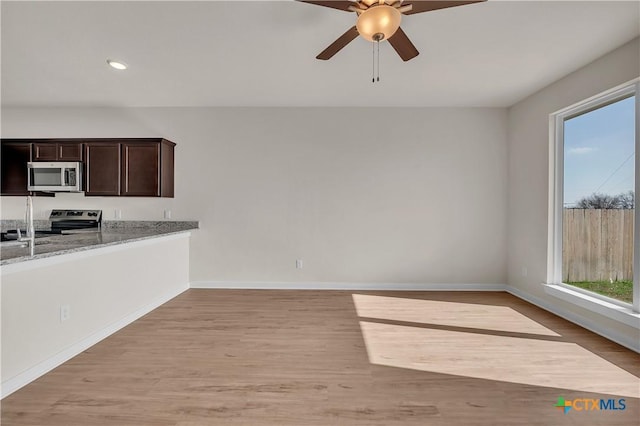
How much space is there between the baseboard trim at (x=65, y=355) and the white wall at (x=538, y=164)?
447cm

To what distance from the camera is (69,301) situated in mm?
2334

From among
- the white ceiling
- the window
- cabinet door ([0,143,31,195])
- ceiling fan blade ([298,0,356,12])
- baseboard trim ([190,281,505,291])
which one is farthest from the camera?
baseboard trim ([190,281,505,291])

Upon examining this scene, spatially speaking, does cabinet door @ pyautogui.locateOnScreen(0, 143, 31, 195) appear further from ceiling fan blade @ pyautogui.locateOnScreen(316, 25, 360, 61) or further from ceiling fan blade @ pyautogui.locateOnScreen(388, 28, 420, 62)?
ceiling fan blade @ pyautogui.locateOnScreen(388, 28, 420, 62)

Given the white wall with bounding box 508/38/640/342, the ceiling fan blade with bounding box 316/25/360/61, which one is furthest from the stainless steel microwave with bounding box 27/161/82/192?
the white wall with bounding box 508/38/640/342

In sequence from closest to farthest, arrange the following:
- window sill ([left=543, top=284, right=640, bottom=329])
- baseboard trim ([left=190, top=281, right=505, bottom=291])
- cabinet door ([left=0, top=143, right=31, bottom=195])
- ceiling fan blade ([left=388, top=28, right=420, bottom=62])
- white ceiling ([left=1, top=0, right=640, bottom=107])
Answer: ceiling fan blade ([left=388, top=28, right=420, bottom=62]), white ceiling ([left=1, top=0, right=640, bottom=107]), window sill ([left=543, top=284, right=640, bottom=329]), cabinet door ([left=0, top=143, right=31, bottom=195]), baseboard trim ([left=190, top=281, right=505, bottom=291])

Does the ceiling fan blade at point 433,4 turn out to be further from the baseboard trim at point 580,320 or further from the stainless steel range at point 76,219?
the stainless steel range at point 76,219

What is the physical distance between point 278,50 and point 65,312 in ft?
8.99

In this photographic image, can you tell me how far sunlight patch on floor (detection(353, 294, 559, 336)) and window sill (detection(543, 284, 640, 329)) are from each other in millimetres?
430

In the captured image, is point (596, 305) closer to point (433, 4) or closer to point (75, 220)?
point (433, 4)

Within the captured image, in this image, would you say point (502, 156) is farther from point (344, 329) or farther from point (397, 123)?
point (344, 329)

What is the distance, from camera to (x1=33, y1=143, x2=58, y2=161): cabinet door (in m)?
4.10

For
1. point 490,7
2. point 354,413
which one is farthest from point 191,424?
point 490,7

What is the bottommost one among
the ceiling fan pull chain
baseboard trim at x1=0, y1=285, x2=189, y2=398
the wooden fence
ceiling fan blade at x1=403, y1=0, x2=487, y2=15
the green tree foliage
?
baseboard trim at x1=0, y1=285, x2=189, y2=398

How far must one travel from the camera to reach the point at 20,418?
1.69 m
